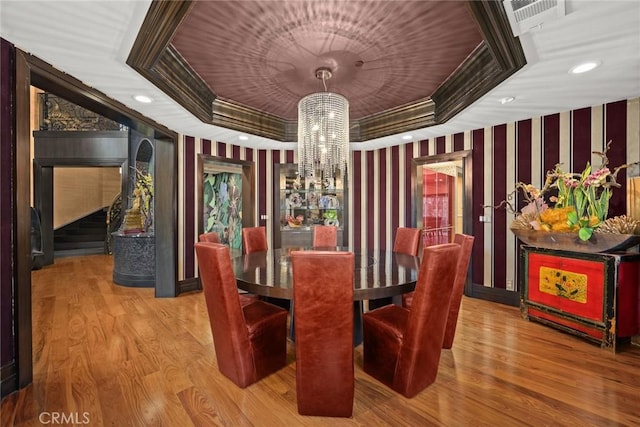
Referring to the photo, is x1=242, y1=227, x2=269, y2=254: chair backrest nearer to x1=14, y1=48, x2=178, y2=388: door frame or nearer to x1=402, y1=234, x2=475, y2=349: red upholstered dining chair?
x1=14, y1=48, x2=178, y2=388: door frame

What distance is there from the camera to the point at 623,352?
7.86 ft

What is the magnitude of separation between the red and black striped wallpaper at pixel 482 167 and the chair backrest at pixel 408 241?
123 centimetres

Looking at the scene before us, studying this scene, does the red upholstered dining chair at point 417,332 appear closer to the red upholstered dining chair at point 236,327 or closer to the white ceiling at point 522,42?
the red upholstered dining chair at point 236,327

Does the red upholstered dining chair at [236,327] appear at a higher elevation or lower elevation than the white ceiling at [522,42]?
lower

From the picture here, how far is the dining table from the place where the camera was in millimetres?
1747

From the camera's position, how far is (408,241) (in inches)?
133

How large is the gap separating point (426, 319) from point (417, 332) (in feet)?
0.30

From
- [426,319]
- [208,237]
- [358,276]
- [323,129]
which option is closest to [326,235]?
[323,129]

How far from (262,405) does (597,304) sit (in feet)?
9.54

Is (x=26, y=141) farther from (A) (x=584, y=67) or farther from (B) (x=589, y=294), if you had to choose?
(B) (x=589, y=294)

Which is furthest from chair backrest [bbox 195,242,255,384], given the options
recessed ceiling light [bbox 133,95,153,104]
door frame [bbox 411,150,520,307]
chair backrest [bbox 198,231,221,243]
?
door frame [bbox 411,150,520,307]

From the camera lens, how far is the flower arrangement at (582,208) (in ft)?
8.39

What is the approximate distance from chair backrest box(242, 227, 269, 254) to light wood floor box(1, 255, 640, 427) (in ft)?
3.07

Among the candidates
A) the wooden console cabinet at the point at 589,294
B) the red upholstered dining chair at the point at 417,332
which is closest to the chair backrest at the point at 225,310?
the red upholstered dining chair at the point at 417,332
